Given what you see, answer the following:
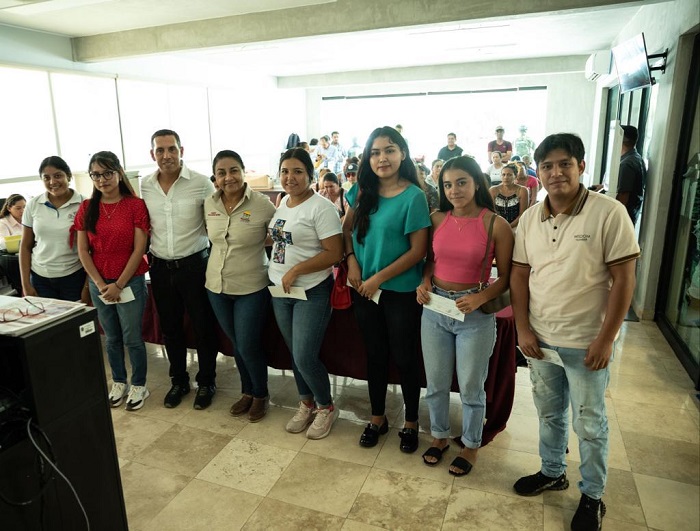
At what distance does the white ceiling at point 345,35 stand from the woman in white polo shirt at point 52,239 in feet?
7.25

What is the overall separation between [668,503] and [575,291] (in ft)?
3.61

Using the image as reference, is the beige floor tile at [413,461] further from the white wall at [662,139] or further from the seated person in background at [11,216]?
the seated person in background at [11,216]

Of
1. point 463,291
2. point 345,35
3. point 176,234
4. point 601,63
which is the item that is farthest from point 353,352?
point 601,63

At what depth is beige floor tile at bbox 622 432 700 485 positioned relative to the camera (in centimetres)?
226

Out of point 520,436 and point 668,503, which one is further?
point 520,436

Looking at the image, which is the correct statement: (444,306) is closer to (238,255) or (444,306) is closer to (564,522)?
(564,522)

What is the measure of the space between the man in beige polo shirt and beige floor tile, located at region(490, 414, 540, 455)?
553mm

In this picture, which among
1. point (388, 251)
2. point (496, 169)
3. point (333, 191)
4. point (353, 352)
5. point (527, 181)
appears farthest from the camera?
point (496, 169)

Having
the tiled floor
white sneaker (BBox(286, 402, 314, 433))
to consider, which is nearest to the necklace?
the tiled floor

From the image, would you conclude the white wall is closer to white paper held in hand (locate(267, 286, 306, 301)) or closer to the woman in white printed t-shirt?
the woman in white printed t-shirt

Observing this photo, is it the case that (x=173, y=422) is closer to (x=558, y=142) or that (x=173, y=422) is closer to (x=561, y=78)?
(x=558, y=142)

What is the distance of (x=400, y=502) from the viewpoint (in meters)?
2.12

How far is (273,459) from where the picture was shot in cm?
243

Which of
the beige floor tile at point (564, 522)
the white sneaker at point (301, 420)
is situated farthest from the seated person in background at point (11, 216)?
the beige floor tile at point (564, 522)
